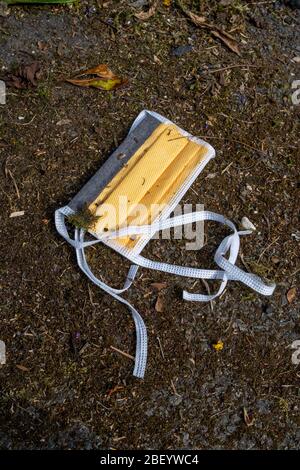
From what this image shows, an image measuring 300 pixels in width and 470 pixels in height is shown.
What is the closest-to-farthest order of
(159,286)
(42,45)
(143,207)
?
(159,286) → (143,207) → (42,45)

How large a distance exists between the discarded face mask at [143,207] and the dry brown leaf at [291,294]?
11 centimetres

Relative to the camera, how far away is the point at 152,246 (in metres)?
2.96

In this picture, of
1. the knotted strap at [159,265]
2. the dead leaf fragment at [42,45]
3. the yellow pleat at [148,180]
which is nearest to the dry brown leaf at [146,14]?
the dead leaf fragment at [42,45]

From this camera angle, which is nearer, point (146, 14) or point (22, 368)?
point (22, 368)

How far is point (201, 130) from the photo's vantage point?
10.7ft

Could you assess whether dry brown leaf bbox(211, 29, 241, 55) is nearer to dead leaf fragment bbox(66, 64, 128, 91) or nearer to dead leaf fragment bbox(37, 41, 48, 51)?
dead leaf fragment bbox(66, 64, 128, 91)

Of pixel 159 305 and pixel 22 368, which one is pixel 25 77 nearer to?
pixel 159 305

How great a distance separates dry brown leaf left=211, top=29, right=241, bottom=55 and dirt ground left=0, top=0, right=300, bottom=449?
0.04 metres

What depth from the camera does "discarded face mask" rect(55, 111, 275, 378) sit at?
113 inches

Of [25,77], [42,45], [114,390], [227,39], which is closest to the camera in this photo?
[114,390]

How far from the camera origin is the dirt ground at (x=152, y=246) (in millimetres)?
2652

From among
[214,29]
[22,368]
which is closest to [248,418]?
[22,368]

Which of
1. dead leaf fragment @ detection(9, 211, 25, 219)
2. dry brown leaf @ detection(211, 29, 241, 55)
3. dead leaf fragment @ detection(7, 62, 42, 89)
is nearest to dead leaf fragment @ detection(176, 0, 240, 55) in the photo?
dry brown leaf @ detection(211, 29, 241, 55)

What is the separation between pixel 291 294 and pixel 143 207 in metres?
0.87
